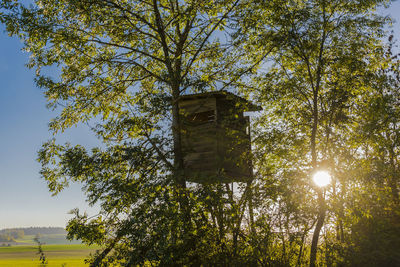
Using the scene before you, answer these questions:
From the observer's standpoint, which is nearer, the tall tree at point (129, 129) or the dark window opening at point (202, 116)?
the tall tree at point (129, 129)

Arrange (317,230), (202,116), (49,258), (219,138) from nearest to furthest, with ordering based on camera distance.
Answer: (317,230) < (219,138) < (202,116) < (49,258)

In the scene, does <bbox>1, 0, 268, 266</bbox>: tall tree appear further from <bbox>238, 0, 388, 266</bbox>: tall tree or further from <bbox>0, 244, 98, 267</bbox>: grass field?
<bbox>0, 244, 98, 267</bbox>: grass field

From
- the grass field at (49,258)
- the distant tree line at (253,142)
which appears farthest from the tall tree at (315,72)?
the grass field at (49,258)

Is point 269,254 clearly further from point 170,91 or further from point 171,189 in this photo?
point 170,91

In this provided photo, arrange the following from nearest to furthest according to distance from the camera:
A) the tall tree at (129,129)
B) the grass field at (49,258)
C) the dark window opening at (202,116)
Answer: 1. the tall tree at (129,129)
2. the dark window opening at (202,116)
3. the grass field at (49,258)

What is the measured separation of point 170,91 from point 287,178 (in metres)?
4.99

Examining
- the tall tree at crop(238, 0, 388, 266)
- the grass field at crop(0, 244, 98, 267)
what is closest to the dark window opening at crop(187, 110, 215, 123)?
the tall tree at crop(238, 0, 388, 266)

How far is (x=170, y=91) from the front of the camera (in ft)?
36.7

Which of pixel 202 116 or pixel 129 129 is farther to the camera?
pixel 202 116

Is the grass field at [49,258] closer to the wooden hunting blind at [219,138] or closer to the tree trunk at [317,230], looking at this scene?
the wooden hunting blind at [219,138]

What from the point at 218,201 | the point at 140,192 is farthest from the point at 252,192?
the point at 140,192

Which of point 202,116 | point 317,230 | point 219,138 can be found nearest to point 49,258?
point 202,116

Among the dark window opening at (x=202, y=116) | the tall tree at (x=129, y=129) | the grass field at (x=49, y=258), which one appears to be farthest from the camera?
the grass field at (x=49, y=258)

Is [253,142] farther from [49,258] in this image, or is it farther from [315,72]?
[49,258]
